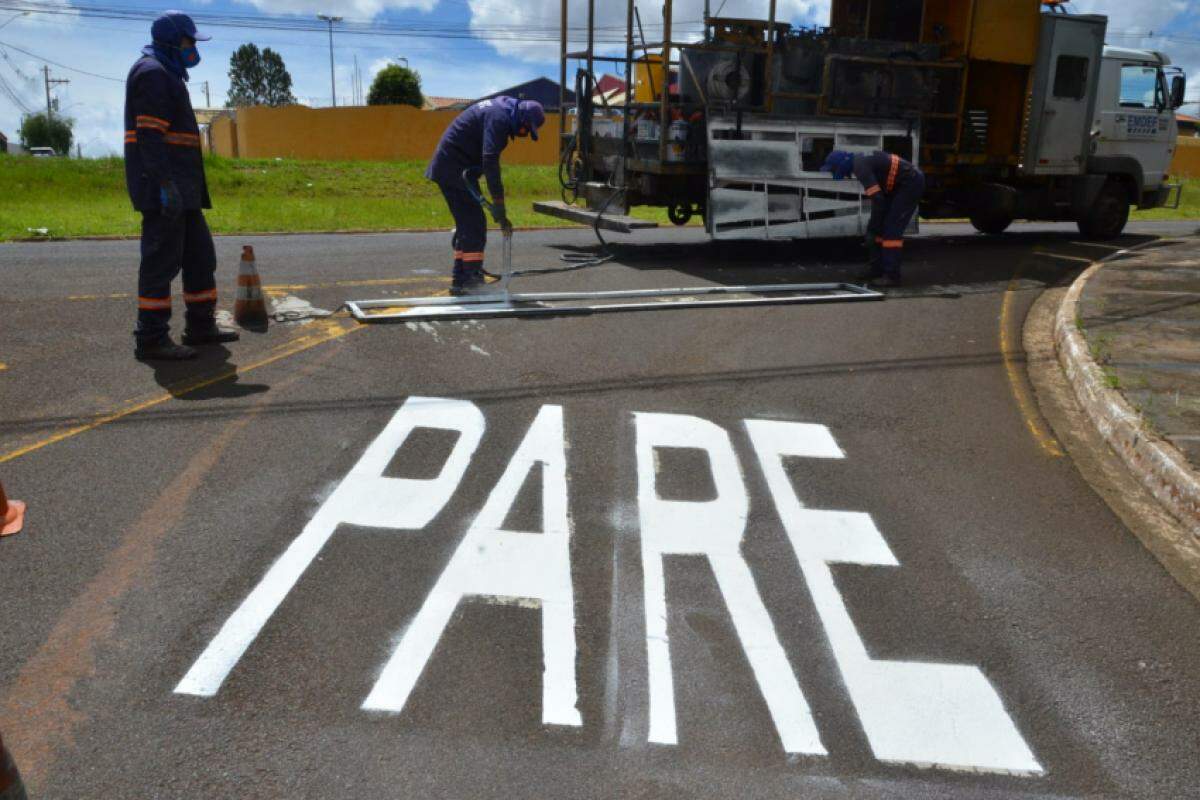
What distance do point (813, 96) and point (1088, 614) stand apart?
8877mm

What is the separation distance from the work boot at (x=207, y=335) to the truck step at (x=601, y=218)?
5.23m

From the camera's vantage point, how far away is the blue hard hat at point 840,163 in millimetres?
10500

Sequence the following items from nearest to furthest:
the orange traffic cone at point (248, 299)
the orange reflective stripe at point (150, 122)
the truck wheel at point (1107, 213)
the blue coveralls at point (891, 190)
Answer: the orange reflective stripe at point (150, 122) → the orange traffic cone at point (248, 299) → the blue coveralls at point (891, 190) → the truck wheel at point (1107, 213)

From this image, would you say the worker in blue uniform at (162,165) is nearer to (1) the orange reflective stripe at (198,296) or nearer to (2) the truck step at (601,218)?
(1) the orange reflective stripe at (198,296)

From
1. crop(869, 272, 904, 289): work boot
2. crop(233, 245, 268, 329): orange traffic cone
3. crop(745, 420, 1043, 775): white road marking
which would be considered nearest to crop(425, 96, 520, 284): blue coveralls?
crop(233, 245, 268, 329): orange traffic cone

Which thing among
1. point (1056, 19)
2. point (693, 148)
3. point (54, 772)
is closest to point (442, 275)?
point (693, 148)

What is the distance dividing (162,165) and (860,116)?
821cm

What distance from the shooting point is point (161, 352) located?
6527 mm

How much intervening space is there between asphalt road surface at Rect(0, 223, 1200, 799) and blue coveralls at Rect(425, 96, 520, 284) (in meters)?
2.27

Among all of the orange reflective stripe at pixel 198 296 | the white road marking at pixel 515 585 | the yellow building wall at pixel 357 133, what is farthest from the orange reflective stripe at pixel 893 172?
the yellow building wall at pixel 357 133

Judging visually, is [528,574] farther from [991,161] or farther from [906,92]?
[991,161]

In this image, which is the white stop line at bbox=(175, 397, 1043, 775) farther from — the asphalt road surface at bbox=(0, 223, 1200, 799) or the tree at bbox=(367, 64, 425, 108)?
the tree at bbox=(367, 64, 425, 108)

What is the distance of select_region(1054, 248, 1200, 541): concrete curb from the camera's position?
4.57m

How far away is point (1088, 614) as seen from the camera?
369 cm
